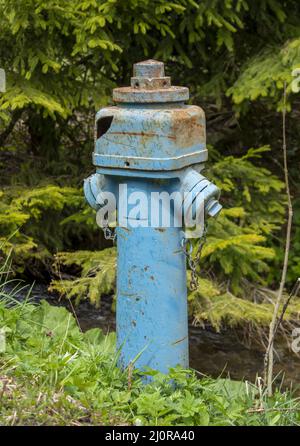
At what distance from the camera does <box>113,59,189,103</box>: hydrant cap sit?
302cm

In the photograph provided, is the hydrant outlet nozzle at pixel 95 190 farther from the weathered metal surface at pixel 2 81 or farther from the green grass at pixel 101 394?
the weathered metal surface at pixel 2 81

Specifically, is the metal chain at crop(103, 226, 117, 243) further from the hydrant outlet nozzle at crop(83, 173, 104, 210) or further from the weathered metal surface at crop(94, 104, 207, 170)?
the weathered metal surface at crop(94, 104, 207, 170)

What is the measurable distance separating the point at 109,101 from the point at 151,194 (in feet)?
8.55

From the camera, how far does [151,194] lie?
10.0ft

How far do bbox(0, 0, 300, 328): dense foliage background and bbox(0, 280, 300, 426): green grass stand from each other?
151 cm

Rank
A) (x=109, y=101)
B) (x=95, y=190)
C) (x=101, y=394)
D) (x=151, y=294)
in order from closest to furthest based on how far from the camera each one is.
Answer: (x=101, y=394)
(x=151, y=294)
(x=95, y=190)
(x=109, y=101)

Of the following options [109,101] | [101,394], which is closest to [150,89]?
[101,394]

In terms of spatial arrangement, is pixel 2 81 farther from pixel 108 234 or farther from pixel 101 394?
pixel 101 394

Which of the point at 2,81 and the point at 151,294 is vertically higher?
→ the point at 2,81

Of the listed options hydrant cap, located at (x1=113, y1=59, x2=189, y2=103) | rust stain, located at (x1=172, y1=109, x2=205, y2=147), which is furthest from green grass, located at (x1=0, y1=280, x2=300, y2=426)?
hydrant cap, located at (x1=113, y1=59, x2=189, y2=103)

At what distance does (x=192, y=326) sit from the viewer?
5848mm

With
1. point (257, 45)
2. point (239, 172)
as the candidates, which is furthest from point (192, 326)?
point (257, 45)

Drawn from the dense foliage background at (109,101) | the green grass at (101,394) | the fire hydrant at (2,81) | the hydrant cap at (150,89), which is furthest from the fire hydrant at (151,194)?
the fire hydrant at (2,81)

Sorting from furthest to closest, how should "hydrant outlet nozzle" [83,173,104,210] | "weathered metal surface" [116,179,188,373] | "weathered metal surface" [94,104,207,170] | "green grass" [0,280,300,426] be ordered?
"hydrant outlet nozzle" [83,173,104,210] → "weathered metal surface" [116,179,188,373] → "weathered metal surface" [94,104,207,170] → "green grass" [0,280,300,426]
